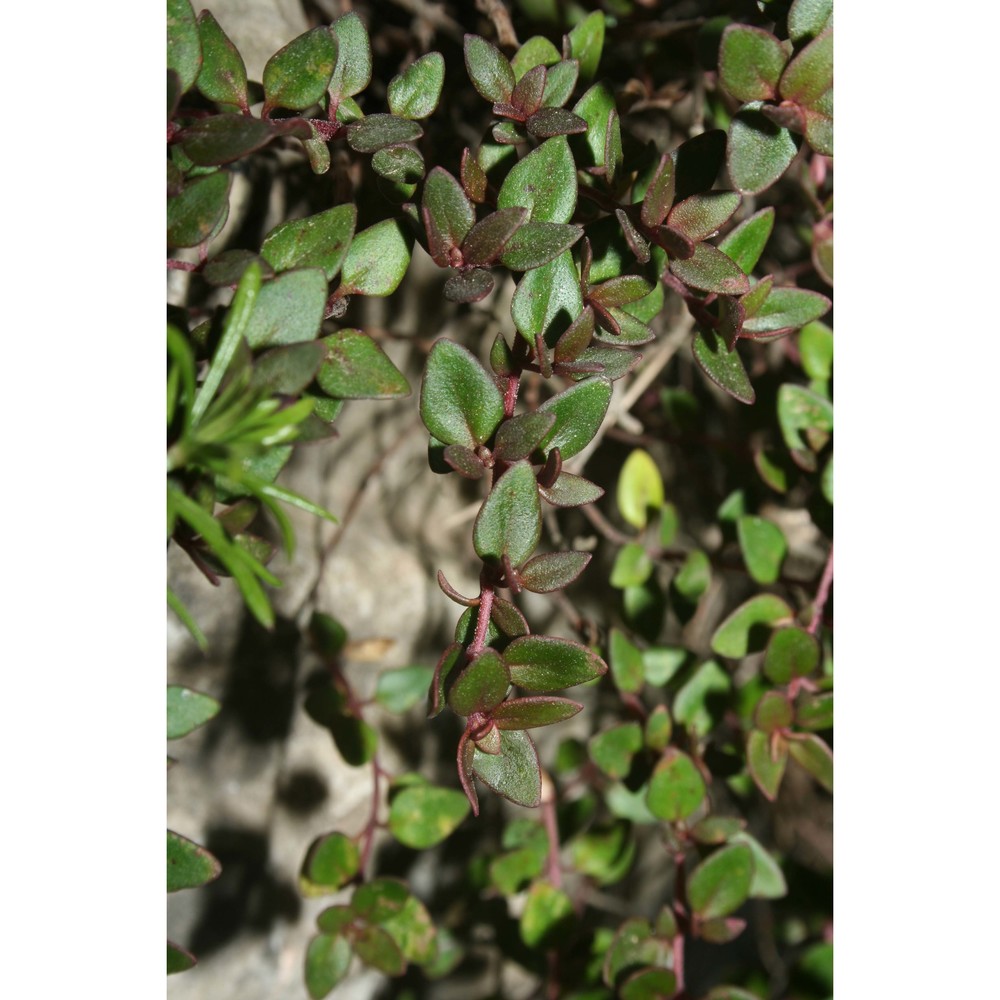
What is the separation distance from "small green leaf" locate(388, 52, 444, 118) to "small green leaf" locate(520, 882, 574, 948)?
2.15 ft

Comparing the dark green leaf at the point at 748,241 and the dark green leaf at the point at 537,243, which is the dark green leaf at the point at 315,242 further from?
the dark green leaf at the point at 748,241

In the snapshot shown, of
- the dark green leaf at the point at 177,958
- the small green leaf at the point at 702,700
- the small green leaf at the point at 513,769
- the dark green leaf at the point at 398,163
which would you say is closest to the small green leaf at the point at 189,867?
the dark green leaf at the point at 177,958

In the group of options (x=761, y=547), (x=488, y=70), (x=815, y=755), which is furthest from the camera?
(x=761, y=547)

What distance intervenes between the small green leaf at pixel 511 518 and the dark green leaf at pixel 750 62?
0.25 m

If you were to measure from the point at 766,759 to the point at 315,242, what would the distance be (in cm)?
51

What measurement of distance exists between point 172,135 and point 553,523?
513mm

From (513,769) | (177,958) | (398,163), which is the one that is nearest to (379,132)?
(398,163)

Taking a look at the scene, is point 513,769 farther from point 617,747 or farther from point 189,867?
point 617,747

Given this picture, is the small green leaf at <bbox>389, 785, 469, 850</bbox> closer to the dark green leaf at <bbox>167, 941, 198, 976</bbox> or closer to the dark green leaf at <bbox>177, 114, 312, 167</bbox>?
the dark green leaf at <bbox>167, 941, 198, 976</bbox>

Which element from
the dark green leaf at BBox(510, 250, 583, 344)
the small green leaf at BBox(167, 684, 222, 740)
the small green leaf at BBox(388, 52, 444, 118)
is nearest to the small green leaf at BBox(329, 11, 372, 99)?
the small green leaf at BBox(388, 52, 444, 118)

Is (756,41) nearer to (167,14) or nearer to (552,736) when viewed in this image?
(167,14)

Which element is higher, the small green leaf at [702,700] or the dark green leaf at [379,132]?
the dark green leaf at [379,132]

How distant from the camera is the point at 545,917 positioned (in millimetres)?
854

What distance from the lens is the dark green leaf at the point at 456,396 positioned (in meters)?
0.50
